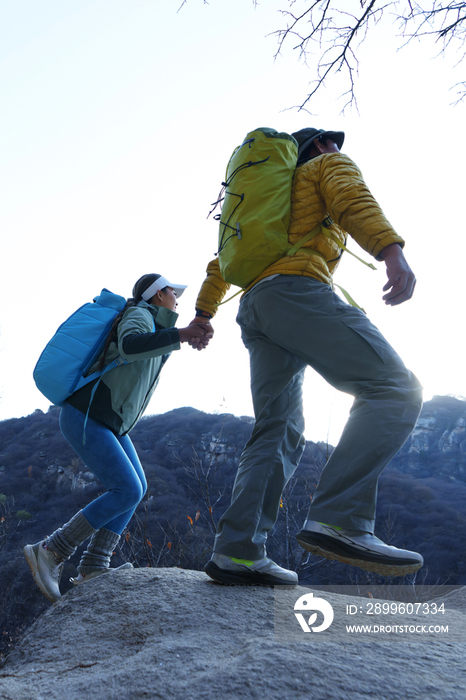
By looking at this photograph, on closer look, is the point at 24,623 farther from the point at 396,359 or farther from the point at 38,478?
the point at 396,359

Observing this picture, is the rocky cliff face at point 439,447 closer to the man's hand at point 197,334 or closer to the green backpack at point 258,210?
the man's hand at point 197,334

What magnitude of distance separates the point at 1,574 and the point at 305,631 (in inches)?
719

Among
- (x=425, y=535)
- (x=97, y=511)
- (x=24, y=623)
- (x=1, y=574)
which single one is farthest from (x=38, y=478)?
(x=97, y=511)

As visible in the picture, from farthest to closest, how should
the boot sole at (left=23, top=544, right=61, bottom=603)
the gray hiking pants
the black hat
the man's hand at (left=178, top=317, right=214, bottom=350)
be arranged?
the man's hand at (left=178, top=317, right=214, bottom=350) < the black hat < the boot sole at (left=23, top=544, right=61, bottom=603) < the gray hiking pants

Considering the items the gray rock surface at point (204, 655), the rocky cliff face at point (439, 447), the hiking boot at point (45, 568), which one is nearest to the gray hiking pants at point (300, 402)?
the gray rock surface at point (204, 655)

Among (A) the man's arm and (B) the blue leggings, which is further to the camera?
(A) the man's arm

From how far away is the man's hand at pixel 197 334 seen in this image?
2.18 m

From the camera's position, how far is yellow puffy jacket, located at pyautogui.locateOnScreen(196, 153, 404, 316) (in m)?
1.54

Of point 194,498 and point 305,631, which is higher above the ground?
point 305,631

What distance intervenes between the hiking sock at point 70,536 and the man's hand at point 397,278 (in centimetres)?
165

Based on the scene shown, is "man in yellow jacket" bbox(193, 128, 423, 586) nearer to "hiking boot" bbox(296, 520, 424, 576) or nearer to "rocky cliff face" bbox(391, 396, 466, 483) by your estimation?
"hiking boot" bbox(296, 520, 424, 576)

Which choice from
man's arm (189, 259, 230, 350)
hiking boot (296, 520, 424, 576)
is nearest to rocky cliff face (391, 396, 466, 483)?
man's arm (189, 259, 230, 350)

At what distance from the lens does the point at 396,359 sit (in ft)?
5.03

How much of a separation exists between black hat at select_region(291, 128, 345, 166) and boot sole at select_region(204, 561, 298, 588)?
6.06 feet
